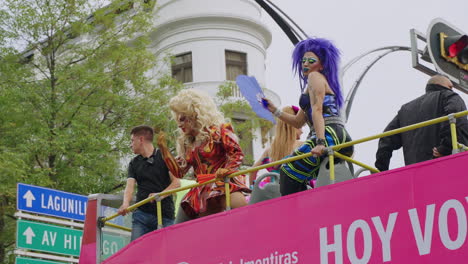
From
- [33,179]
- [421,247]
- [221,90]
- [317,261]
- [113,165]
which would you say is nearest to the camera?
[421,247]

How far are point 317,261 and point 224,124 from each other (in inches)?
68.7

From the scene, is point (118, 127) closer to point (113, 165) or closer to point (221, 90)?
point (113, 165)

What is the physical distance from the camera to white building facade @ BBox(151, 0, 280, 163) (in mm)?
33031

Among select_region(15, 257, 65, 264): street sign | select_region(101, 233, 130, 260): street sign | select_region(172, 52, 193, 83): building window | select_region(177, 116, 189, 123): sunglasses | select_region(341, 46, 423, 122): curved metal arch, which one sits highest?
select_region(172, 52, 193, 83): building window

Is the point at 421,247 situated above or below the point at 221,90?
below

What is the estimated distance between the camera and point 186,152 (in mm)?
7914

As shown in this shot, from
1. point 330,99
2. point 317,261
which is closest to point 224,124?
point 330,99

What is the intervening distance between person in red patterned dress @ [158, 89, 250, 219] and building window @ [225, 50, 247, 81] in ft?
85.0

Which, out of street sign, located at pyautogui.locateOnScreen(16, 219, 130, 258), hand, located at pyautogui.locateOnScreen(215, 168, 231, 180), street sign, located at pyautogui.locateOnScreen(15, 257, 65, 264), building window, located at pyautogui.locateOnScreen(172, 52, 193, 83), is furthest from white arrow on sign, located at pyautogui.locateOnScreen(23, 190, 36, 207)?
building window, located at pyautogui.locateOnScreen(172, 52, 193, 83)

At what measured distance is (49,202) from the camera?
1309cm

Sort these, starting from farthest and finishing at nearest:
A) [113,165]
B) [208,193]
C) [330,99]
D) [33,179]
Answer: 1. [113,165]
2. [33,179]
3. [208,193]
4. [330,99]

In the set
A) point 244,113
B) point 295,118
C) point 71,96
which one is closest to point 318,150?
point 295,118

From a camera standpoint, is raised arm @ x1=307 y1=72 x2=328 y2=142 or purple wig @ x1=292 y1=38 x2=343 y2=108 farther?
purple wig @ x1=292 y1=38 x2=343 y2=108

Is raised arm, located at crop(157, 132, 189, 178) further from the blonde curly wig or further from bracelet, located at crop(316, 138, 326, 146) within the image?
bracelet, located at crop(316, 138, 326, 146)
